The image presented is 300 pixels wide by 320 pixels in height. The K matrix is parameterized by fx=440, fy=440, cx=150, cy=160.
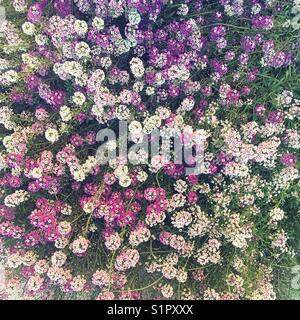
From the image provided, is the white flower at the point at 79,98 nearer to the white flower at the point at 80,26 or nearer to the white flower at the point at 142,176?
the white flower at the point at 80,26

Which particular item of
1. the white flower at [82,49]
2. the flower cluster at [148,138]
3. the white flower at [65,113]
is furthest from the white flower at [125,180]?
the white flower at [82,49]

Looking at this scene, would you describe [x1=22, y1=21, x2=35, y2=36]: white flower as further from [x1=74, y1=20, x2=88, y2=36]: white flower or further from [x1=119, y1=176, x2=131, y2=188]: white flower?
[x1=119, y1=176, x2=131, y2=188]: white flower

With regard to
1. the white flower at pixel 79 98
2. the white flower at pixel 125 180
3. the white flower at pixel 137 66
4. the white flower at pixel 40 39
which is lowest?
the white flower at pixel 125 180

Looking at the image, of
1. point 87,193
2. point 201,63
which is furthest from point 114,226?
point 201,63

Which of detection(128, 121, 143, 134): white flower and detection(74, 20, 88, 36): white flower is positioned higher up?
detection(74, 20, 88, 36): white flower

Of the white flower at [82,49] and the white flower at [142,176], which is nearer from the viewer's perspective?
the white flower at [82,49]

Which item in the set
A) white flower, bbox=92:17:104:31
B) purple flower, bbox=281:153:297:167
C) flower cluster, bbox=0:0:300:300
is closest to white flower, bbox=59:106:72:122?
flower cluster, bbox=0:0:300:300

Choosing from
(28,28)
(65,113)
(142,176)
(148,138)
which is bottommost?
(142,176)

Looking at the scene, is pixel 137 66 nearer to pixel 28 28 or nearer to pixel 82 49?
pixel 82 49

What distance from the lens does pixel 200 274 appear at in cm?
182

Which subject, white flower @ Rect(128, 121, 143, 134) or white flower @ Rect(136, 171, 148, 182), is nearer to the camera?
white flower @ Rect(128, 121, 143, 134)

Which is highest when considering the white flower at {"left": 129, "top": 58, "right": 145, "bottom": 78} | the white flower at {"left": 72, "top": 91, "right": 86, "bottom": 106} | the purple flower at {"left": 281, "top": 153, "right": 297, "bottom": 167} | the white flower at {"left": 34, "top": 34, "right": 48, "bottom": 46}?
the white flower at {"left": 34, "top": 34, "right": 48, "bottom": 46}

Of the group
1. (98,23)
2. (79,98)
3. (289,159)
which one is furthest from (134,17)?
→ (289,159)
